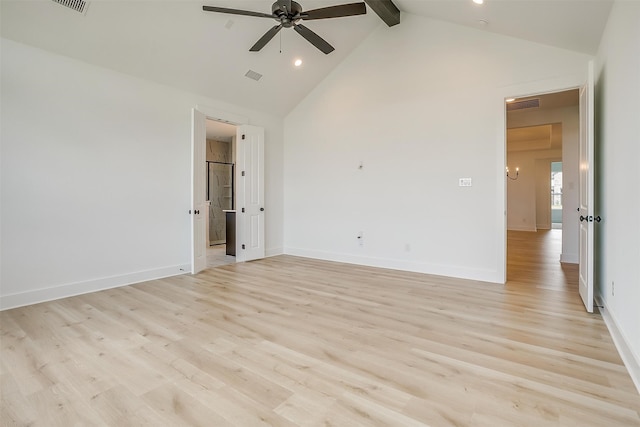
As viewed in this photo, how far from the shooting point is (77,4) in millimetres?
3133

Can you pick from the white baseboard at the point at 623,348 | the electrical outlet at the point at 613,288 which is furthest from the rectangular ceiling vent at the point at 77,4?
the electrical outlet at the point at 613,288

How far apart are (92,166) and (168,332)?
2.49 meters

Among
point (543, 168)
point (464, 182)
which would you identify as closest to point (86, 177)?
point (464, 182)

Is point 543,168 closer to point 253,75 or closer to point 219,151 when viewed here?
point 253,75

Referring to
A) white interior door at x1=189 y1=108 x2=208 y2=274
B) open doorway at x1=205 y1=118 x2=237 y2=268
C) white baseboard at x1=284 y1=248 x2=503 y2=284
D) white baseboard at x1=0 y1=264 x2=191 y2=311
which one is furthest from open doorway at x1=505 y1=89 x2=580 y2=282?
open doorway at x1=205 y1=118 x2=237 y2=268

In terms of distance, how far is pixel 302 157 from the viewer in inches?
241

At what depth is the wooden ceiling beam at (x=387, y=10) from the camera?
4.06m

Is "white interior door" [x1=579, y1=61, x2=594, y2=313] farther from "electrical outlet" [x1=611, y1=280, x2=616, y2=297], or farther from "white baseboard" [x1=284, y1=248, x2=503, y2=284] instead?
"white baseboard" [x1=284, y1=248, x2=503, y2=284]

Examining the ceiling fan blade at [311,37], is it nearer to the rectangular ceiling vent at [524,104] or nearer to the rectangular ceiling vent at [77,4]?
the rectangular ceiling vent at [77,4]

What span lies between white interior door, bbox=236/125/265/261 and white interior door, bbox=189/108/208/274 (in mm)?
831

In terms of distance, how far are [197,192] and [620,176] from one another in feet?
15.5

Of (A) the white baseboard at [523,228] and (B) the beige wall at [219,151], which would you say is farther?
(A) the white baseboard at [523,228]

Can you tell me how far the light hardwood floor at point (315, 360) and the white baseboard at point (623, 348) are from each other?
6 cm

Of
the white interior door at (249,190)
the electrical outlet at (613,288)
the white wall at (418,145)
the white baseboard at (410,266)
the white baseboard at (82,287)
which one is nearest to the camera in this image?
the electrical outlet at (613,288)
